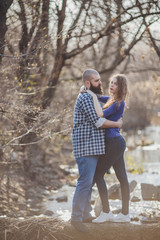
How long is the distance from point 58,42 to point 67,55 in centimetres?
38

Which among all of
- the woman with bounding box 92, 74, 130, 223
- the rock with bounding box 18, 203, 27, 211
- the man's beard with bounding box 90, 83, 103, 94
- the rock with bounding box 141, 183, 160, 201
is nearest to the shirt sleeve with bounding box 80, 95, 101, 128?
the man's beard with bounding box 90, 83, 103, 94

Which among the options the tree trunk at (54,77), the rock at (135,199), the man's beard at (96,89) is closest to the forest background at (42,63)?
the tree trunk at (54,77)

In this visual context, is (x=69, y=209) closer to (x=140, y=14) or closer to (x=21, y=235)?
(x=21, y=235)

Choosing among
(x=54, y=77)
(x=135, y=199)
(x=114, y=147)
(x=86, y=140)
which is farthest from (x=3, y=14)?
(x=135, y=199)

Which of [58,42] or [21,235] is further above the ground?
[58,42]

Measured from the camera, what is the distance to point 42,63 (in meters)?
7.35

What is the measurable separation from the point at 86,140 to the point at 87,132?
92 millimetres

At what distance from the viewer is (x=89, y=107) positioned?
3920 mm

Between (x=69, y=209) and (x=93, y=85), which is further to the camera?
(x=69, y=209)

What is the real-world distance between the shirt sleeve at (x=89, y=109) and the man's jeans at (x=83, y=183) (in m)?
0.42

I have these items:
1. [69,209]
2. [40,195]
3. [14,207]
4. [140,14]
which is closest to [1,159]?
[14,207]

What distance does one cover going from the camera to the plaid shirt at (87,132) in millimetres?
3914

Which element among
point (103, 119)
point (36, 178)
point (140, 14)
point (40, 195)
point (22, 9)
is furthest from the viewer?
point (36, 178)

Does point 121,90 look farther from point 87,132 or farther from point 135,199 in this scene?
Answer: point 135,199
